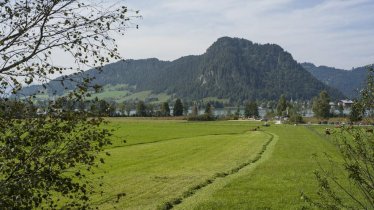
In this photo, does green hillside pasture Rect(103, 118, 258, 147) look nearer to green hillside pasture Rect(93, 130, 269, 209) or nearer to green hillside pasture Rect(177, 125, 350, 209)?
green hillside pasture Rect(93, 130, 269, 209)

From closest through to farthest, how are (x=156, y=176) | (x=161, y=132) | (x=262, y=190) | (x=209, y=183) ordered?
1. (x=262, y=190)
2. (x=209, y=183)
3. (x=156, y=176)
4. (x=161, y=132)

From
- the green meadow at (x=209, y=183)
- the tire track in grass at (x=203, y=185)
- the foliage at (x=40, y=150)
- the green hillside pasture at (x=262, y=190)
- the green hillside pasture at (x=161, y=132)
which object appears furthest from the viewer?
the green hillside pasture at (x=161, y=132)

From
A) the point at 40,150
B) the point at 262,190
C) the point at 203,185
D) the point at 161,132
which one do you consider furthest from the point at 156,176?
the point at 161,132

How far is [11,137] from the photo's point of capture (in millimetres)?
8234

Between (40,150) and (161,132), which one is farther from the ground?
(40,150)

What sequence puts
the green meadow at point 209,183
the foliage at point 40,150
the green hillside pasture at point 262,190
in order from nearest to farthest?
the foliage at point 40,150, the green hillside pasture at point 262,190, the green meadow at point 209,183

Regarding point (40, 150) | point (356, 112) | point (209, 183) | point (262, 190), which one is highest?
point (356, 112)

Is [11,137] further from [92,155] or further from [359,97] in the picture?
[359,97]

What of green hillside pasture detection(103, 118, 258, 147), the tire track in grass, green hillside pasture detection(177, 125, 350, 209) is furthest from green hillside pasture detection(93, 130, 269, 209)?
green hillside pasture detection(103, 118, 258, 147)

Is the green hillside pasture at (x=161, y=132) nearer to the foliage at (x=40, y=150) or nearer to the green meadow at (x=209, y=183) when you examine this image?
the green meadow at (x=209, y=183)

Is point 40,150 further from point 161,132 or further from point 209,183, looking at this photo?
point 161,132

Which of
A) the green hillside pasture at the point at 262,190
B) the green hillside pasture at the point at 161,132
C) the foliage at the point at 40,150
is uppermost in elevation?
the foliage at the point at 40,150

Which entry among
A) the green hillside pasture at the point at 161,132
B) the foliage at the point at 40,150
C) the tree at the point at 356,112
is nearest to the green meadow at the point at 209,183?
the foliage at the point at 40,150

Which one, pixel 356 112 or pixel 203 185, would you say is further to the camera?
pixel 203 185
